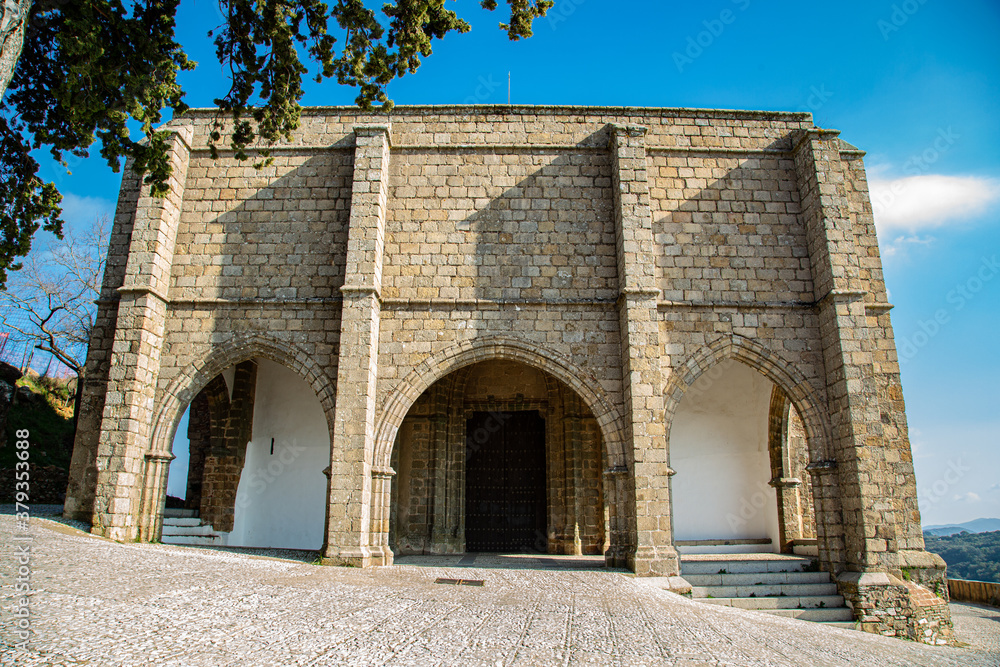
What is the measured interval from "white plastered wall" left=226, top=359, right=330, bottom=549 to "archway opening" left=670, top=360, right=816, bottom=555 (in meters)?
6.59

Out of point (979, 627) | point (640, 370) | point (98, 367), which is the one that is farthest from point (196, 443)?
point (979, 627)

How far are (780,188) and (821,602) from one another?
20.2ft

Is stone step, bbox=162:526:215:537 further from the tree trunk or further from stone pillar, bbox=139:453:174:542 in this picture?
the tree trunk

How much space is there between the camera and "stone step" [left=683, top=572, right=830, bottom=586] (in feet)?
26.0

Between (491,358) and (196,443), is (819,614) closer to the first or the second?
(491,358)

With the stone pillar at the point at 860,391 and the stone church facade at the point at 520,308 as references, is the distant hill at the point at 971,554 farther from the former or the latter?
the stone church facade at the point at 520,308

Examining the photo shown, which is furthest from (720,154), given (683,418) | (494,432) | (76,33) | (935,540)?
(935,540)

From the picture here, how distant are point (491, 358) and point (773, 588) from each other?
4.86m

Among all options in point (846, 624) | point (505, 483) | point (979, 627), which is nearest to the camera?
point (846, 624)

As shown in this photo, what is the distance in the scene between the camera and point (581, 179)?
960 centimetres

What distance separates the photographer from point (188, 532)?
9781 mm

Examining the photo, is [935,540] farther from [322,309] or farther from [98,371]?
[98,371]

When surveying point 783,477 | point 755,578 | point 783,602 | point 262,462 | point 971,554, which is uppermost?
point 262,462

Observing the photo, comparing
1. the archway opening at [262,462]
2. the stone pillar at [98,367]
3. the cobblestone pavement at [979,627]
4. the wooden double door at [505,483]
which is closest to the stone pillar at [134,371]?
the stone pillar at [98,367]
